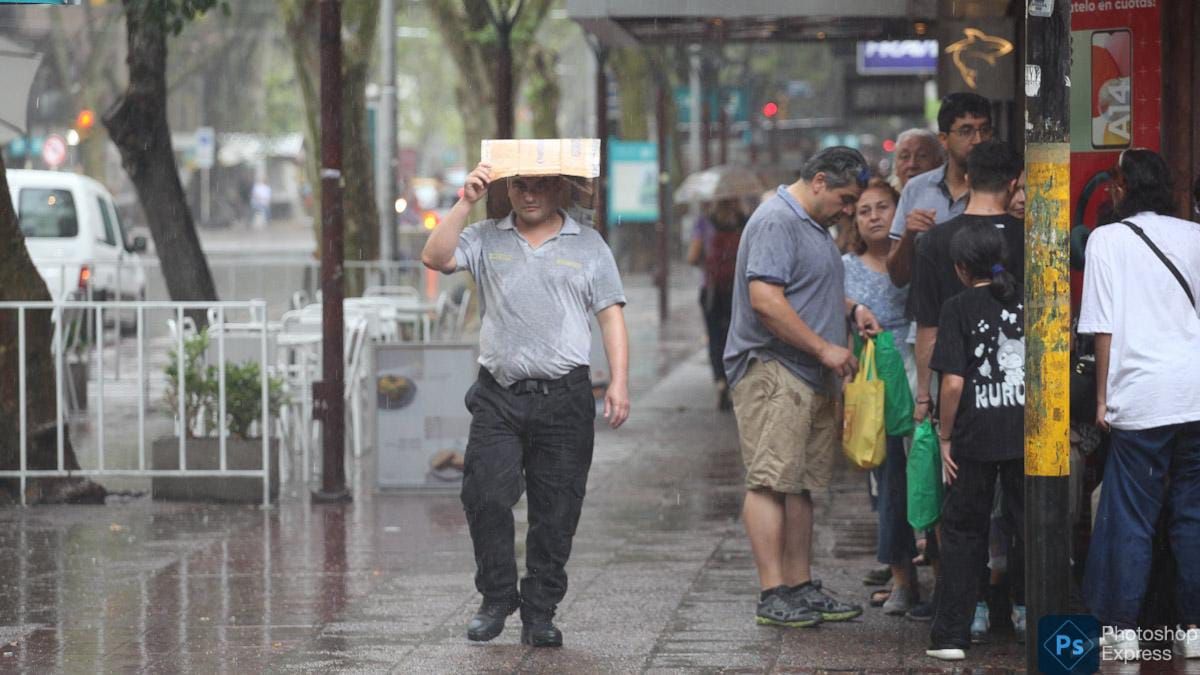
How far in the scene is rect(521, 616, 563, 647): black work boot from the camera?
7016 mm

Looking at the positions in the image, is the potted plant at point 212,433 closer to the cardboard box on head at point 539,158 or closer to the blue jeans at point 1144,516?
the cardboard box on head at point 539,158

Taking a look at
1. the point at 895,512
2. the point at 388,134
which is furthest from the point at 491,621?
the point at 388,134

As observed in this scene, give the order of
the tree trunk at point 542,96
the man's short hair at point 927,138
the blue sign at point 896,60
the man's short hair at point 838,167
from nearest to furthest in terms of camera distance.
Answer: the man's short hair at point 838,167 → the man's short hair at point 927,138 → the blue sign at point 896,60 → the tree trunk at point 542,96

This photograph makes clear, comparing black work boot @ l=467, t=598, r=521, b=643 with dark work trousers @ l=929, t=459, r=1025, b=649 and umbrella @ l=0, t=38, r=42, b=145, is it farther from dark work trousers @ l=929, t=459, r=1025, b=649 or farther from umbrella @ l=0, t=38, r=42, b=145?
umbrella @ l=0, t=38, r=42, b=145

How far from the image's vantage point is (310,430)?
11492 millimetres

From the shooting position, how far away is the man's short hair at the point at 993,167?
22.5 feet

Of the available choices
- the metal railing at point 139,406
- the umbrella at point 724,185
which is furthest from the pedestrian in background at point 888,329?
the umbrella at point 724,185

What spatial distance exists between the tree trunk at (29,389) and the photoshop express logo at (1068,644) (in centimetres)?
628

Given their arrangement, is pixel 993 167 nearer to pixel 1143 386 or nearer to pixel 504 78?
pixel 1143 386

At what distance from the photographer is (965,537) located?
6.75 m

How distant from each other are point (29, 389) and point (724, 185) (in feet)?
32.0

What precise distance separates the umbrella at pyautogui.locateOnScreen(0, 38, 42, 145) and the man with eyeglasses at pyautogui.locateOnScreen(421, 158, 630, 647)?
3362mm

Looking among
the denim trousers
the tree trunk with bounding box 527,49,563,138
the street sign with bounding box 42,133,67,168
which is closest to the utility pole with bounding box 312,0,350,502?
the denim trousers

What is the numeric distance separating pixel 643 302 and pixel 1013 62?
22713mm
